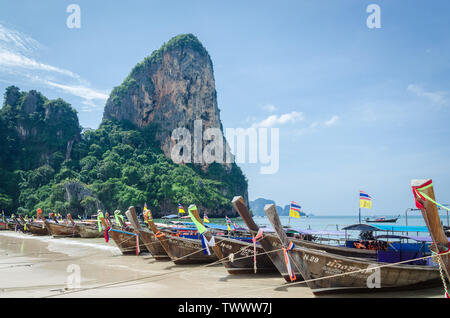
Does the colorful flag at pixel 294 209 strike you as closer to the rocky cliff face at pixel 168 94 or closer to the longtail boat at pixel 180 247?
the longtail boat at pixel 180 247

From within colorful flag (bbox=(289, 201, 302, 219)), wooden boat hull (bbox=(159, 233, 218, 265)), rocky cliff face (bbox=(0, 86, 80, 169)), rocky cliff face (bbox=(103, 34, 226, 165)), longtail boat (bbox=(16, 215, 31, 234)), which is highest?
rocky cliff face (bbox=(103, 34, 226, 165))

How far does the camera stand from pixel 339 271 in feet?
23.5

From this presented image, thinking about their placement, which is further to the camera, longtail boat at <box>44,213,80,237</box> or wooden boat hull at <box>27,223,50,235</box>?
wooden boat hull at <box>27,223,50,235</box>

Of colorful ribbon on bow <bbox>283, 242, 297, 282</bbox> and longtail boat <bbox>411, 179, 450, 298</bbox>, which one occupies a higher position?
longtail boat <bbox>411, 179, 450, 298</bbox>

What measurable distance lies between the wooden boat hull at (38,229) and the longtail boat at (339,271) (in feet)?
86.4

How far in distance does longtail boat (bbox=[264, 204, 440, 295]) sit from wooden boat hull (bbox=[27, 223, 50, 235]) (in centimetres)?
2634

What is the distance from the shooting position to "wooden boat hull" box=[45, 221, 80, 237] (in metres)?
25.4

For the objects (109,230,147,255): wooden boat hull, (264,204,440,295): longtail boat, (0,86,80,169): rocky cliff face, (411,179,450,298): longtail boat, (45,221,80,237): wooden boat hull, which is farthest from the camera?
(0,86,80,169): rocky cliff face

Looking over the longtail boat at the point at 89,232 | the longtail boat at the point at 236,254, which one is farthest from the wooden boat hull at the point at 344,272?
the longtail boat at the point at 89,232

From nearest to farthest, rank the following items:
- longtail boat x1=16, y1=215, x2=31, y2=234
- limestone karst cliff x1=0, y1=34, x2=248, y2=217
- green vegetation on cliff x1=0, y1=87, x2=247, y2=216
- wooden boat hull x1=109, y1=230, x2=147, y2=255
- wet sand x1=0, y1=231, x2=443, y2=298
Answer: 1. wet sand x1=0, y1=231, x2=443, y2=298
2. wooden boat hull x1=109, y1=230, x2=147, y2=255
3. longtail boat x1=16, y1=215, x2=31, y2=234
4. green vegetation on cliff x1=0, y1=87, x2=247, y2=216
5. limestone karst cliff x1=0, y1=34, x2=248, y2=217

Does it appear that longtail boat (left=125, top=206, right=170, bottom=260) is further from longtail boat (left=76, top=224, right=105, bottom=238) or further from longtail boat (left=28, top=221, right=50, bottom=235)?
longtail boat (left=28, top=221, right=50, bottom=235)

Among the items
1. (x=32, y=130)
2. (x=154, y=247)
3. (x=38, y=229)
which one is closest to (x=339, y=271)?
(x=154, y=247)

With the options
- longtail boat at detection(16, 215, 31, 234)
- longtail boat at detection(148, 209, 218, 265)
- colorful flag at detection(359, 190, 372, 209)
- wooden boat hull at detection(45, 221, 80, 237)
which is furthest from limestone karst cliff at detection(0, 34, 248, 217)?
colorful flag at detection(359, 190, 372, 209)
